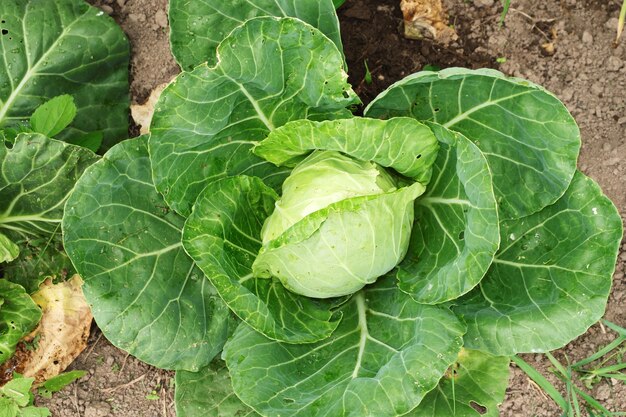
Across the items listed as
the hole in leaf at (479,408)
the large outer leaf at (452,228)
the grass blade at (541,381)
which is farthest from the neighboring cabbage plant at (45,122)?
the grass blade at (541,381)

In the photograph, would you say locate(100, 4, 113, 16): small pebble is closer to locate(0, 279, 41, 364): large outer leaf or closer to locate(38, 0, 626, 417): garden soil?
locate(38, 0, 626, 417): garden soil

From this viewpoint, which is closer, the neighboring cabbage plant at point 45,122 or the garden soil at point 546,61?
the neighboring cabbage plant at point 45,122

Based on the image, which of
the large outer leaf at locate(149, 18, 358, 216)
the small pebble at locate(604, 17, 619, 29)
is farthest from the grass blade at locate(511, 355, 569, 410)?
the small pebble at locate(604, 17, 619, 29)

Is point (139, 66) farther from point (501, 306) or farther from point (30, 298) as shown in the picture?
point (501, 306)

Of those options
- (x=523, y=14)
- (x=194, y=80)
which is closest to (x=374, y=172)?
(x=194, y=80)

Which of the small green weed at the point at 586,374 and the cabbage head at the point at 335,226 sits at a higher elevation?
the cabbage head at the point at 335,226

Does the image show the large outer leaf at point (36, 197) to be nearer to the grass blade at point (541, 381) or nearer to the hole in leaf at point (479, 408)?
the hole in leaf at point (479, 408)
